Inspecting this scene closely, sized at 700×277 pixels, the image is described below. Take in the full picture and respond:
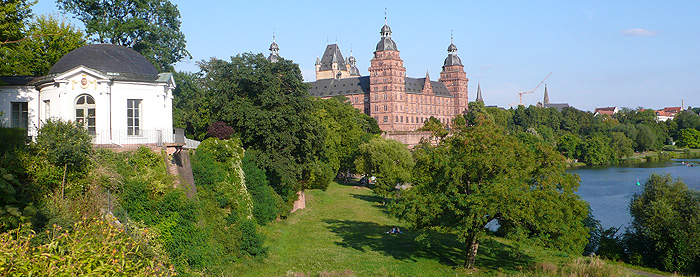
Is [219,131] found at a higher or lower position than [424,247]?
higher

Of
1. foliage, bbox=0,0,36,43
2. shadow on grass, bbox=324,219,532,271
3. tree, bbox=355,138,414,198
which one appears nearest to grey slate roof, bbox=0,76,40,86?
foliage, bbox=0,0,36,43

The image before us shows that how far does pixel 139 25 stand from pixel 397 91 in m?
97.6

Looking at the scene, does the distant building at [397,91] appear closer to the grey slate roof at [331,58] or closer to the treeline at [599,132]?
the treeline at [599,132]

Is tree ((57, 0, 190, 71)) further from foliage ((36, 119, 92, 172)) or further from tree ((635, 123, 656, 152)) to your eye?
tree ((635, 123, 656, 152))

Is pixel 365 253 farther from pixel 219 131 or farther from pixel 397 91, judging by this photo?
pixel 397 91

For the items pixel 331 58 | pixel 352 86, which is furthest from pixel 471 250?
pixel 331 58

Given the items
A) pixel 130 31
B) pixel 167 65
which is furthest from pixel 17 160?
pixel 167 65

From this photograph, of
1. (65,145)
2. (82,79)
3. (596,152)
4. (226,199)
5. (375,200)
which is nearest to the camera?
(65,145)

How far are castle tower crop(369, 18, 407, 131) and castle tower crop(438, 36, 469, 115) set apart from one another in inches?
1112

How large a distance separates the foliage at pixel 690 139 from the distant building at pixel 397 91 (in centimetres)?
5396

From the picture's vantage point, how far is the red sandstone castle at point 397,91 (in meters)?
132

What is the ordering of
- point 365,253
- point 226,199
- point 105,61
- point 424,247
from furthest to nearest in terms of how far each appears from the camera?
point 424,247
point 365,253
point 226,199
point 105,61

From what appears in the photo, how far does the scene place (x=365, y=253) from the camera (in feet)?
95.0

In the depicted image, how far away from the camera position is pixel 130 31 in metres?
39.2
